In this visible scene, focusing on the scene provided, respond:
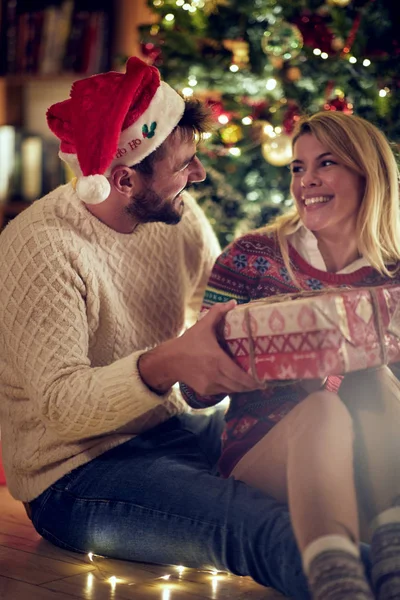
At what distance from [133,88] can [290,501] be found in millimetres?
797

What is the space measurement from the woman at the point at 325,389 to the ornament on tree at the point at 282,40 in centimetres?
58

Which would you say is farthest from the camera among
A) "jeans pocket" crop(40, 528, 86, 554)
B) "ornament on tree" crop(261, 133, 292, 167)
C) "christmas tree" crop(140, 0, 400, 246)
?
"ornament on tree" crop(261, 133, 292, 167)

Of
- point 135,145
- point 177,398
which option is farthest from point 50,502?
point 135,145

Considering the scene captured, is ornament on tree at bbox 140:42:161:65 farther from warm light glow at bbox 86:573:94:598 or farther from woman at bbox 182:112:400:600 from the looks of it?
warm light glow at bbox 86:573:94:598

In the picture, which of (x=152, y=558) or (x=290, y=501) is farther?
(x=152, y=558)

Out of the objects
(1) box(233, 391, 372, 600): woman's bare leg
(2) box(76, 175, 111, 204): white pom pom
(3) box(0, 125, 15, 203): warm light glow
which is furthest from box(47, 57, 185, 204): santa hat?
(3) box(0, 125, 15, 203): warm light glow

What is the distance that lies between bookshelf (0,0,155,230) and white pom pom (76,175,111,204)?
161 centimetres

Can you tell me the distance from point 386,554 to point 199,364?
39 centimetres

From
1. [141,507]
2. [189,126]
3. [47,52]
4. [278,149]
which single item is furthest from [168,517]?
[47,52]

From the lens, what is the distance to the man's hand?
4.18 feet

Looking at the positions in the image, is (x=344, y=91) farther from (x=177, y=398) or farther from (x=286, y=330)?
(x=286, y=330)

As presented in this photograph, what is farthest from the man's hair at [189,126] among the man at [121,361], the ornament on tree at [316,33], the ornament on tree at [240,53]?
the ornament on tree at [240,53]

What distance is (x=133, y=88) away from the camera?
1554 mm

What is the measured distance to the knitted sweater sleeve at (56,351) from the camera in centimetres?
139
